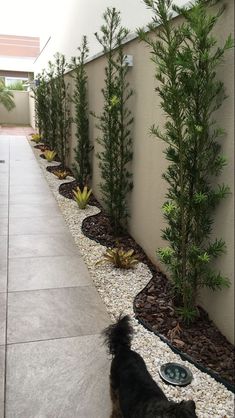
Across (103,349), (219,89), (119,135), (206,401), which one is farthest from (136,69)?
(206,401)

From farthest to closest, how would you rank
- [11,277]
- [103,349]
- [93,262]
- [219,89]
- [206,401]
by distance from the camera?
[93,262]
[11,277]
[103,349]
[219,89]
[206,401]

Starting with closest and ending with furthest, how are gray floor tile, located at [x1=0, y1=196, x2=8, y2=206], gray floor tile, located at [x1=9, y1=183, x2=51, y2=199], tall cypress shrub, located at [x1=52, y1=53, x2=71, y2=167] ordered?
gray floor tile, located at [x1=0, y1=196, x2=8, y2=206], gray floor tile, located at [x1=9, y1=183, x2=51, y2=199], tall cypress shrub, located at [x1=52, y1=53, x2=71, y2=167]

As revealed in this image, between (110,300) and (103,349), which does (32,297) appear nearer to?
(110,300)

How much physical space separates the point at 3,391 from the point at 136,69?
10.6 feet

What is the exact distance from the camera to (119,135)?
432cm

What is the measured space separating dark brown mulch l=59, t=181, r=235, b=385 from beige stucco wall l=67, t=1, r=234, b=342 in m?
0.09

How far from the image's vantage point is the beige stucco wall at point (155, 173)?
2.18m

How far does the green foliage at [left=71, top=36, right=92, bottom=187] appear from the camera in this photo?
5953 millimetres

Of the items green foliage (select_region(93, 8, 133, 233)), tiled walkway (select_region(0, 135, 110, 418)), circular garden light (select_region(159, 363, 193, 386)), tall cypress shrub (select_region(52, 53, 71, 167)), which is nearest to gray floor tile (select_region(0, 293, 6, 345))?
tiled walkway (select_region(0, 135, 110, 418))

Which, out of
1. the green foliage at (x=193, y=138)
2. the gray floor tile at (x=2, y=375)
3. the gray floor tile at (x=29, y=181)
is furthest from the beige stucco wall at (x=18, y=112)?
the gray floor tile at (x=2, y=375)

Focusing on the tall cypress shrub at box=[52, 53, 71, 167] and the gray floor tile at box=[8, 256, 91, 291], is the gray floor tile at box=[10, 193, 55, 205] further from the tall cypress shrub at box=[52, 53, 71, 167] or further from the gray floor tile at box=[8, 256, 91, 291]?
the tall cypress shrub at box=[52, 53, 71, 167]

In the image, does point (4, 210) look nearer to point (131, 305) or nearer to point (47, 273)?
point (47, 273)

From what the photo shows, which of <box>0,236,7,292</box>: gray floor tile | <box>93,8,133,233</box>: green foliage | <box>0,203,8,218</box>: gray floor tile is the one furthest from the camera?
<box>0,203,8,218</box>: gray floor tile

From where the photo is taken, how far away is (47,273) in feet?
11.5
